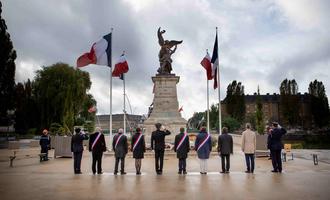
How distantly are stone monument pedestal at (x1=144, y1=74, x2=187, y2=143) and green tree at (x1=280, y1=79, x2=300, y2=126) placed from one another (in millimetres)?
66885

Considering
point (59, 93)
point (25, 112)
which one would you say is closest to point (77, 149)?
point (59, 93)

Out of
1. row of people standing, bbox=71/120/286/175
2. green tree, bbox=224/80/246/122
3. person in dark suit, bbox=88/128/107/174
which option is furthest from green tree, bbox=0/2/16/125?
green tree, bbox=224/80/246/122

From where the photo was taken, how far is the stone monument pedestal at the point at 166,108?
28391 millimetres

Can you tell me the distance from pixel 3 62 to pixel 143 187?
131 ft

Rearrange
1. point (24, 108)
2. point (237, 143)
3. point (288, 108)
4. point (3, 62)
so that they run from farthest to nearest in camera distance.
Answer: point (288, 108) → point (24, 108) → point (3, 62) → point (237, 143)

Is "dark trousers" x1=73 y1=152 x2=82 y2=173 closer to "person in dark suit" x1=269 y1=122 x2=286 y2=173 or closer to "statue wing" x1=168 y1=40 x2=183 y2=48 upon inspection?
"person in dark suit" x1=269 y1=122 x2=286 y2=173

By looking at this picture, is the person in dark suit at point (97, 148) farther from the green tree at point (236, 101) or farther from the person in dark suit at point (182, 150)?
the green tree at point (236, 101)

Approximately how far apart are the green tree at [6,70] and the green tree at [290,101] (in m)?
70.0

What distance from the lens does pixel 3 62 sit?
138 feet

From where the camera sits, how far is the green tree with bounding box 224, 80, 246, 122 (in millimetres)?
86312

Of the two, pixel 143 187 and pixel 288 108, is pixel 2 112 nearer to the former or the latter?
pixel 143 187

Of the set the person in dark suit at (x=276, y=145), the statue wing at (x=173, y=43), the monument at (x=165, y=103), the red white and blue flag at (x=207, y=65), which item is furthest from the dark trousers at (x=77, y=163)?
Result: the statue wing at (x=173, y=43)

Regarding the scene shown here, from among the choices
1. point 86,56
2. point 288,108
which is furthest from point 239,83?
point 86,56

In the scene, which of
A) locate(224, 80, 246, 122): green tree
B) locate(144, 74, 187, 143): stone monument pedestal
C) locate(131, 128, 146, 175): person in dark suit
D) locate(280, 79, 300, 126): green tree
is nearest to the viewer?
locate(131, 128, 146, 175): person in dark suit
